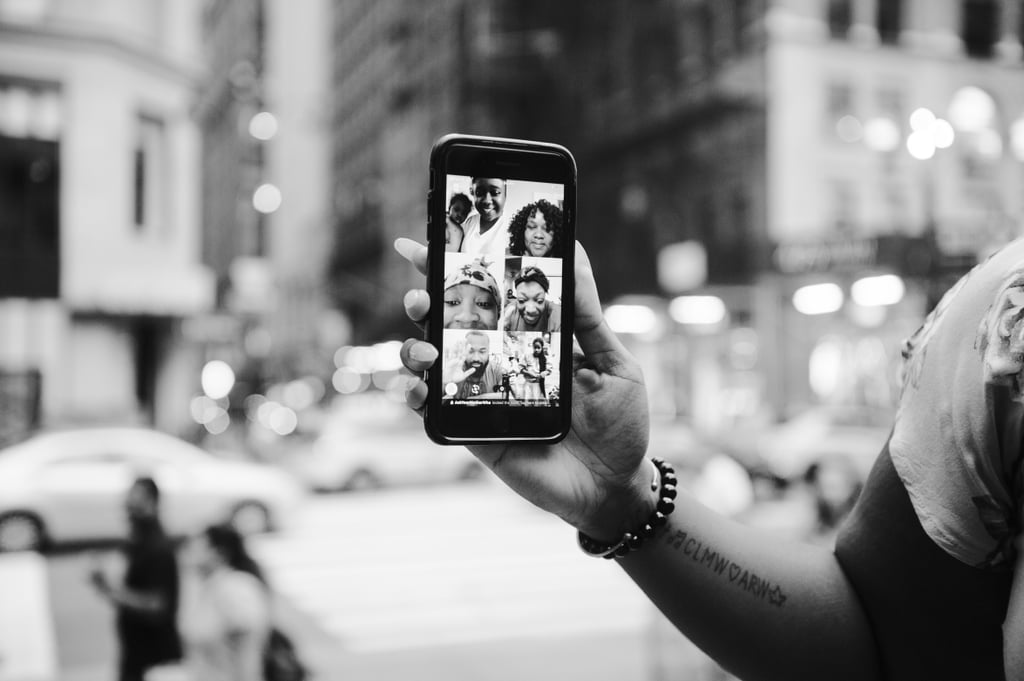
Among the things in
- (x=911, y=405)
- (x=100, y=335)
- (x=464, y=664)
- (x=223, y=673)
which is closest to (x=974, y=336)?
(x=911, y=405)

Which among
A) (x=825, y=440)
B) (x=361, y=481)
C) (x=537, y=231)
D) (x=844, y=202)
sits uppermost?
(x=844, y=202)

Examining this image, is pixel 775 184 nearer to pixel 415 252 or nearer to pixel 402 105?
pixel 415 252

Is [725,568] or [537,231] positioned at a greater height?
[537,231]

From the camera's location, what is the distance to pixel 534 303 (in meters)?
1.46

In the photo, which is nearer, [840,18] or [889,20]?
[889,20]

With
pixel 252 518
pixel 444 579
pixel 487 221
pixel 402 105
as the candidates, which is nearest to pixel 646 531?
pixel 487 221

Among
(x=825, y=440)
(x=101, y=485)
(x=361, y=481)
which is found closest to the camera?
(x=101, y=485)

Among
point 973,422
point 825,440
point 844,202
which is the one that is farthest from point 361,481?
point 973,422

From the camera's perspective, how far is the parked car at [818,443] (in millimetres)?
17938

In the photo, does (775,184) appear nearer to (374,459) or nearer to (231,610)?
(374,459)

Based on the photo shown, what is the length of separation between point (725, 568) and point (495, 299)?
551mm

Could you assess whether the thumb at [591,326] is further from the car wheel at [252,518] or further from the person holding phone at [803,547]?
the car wheel at [252,518]

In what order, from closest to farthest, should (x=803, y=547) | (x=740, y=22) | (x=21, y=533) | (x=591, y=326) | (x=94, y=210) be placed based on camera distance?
(x=591, y=326) → (x=803, y=547) → (x=21, y=533) → (x=94, y=210) → (x=740, y=22)

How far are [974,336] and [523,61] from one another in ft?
138
